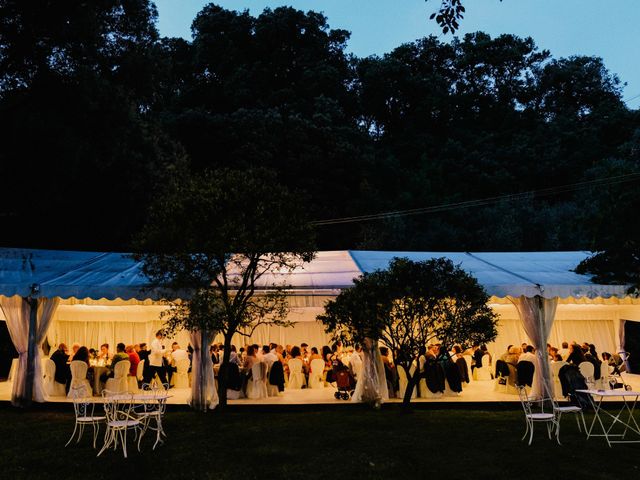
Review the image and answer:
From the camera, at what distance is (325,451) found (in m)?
7.49

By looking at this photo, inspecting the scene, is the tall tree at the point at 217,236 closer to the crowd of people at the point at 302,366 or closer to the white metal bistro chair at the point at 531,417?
the crowd of people at the point at 302,366

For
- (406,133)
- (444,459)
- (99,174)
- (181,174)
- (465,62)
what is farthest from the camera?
(465,62)

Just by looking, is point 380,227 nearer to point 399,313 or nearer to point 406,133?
point 406,133

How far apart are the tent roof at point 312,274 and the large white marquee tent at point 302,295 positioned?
0.02 metres

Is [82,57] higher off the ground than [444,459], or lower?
higher

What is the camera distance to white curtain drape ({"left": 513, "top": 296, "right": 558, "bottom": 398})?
36.2 ft

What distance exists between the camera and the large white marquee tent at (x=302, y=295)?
11.3 meters

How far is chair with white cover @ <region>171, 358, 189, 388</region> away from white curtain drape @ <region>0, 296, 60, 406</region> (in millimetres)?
3350

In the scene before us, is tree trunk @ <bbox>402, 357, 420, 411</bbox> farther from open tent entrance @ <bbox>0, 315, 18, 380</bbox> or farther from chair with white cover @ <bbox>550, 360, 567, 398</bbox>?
open tent entrance @ <bbox>0, 315, 18, 380</bbox>

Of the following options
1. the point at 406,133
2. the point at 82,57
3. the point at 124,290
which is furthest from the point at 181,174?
the point at 406,133

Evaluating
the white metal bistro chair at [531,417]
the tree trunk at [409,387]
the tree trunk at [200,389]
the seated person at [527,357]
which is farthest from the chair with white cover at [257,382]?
the white metal bistro chair at [531,417]

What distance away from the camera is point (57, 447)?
7832 mm

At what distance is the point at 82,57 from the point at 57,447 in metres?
9.95

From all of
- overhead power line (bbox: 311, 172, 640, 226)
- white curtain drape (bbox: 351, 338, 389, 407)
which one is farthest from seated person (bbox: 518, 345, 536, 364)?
overhead power line (bbox: 311, 172, 640, 226)
